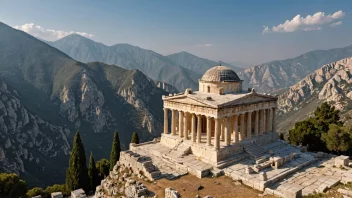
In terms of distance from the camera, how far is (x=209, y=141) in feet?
113

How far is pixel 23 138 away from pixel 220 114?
267 ft

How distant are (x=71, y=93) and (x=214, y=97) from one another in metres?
112

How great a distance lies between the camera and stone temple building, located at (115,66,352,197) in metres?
29.6

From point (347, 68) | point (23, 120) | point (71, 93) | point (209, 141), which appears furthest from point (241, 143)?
point (347, 68)

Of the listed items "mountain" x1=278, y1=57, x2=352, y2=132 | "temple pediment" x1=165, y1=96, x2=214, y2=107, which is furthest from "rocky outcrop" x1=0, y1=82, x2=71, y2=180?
"mountain" x1=278, y1=57, x2=352, y2=132

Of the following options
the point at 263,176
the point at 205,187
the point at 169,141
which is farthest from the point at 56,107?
the point at 263,176

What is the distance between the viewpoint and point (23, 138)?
3558 inches

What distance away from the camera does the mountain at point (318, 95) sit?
134262mm

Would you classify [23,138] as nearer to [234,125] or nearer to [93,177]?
[93,177]

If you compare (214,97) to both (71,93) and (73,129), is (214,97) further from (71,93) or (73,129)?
(71,93)

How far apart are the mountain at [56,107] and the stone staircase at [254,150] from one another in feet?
209

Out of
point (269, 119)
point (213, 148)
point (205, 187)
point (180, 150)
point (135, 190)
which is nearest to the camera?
point (135, 190)

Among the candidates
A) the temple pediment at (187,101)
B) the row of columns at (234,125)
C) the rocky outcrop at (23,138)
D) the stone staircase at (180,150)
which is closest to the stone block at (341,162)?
the row of columns at (234,125)

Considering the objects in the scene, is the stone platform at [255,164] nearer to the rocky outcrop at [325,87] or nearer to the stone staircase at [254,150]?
the stone staircase at [254,150]
